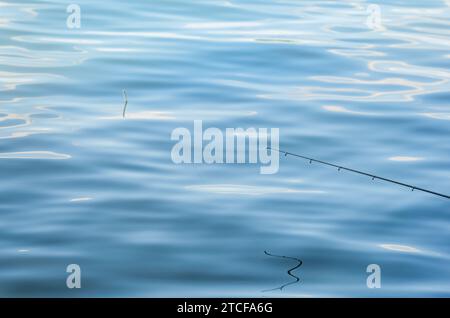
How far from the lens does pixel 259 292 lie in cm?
555

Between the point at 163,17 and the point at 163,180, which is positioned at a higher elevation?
the point at 163,17

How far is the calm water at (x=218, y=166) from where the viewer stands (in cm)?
586

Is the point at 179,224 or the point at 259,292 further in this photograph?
the point at 179,224

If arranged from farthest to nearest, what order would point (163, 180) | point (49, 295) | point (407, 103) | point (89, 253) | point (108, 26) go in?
1. point (108, 26)
2. point (407, 103)
3. point (163, 180)
4. point (89, 253)
5. point (49, 295)

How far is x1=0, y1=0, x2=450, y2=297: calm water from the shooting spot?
586 centimetres

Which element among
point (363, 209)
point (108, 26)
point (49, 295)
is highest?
point (108, 26)

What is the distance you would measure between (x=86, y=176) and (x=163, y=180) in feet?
1.72

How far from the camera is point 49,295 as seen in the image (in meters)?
5.48

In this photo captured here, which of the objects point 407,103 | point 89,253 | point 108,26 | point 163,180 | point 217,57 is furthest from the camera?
point 108,26

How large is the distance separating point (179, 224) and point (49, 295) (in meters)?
1.19

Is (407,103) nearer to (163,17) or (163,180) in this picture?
(163,180)

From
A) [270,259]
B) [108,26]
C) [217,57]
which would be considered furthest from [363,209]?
[108,26]

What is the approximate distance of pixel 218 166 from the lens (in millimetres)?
7504

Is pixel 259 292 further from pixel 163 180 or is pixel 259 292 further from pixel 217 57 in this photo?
pixel 217 57
